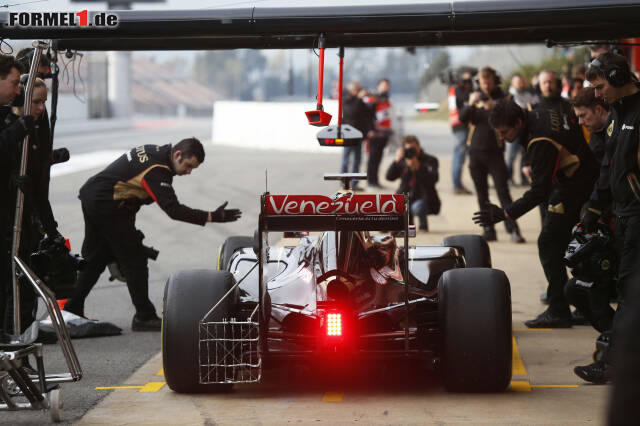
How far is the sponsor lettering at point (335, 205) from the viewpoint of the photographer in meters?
5.98

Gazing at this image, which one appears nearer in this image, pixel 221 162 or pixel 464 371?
pixel 464 371

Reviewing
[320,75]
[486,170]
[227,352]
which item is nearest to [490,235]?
[486,170]

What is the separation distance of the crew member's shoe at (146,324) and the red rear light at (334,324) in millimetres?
2894

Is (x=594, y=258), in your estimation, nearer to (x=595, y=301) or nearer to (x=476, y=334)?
(x=595, y=301)

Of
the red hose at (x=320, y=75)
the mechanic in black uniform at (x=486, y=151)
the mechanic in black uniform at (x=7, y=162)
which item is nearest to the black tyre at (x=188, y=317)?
the mechanic in black uniform at (x=7, y=162)

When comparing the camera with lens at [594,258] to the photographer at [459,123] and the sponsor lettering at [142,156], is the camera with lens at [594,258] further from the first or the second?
the photographer at [459,123]

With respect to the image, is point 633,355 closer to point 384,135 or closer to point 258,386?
point 258,386

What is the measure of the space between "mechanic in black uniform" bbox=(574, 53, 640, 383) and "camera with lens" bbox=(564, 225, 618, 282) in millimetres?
247

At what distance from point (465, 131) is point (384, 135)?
2270 mm

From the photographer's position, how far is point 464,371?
19.5 ft

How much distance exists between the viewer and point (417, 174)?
13242 millimetres

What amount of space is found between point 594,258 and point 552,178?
1.57 m

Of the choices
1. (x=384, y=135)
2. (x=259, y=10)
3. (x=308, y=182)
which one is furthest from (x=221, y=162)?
(x=259, y=10)

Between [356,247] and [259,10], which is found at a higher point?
[259,10]
